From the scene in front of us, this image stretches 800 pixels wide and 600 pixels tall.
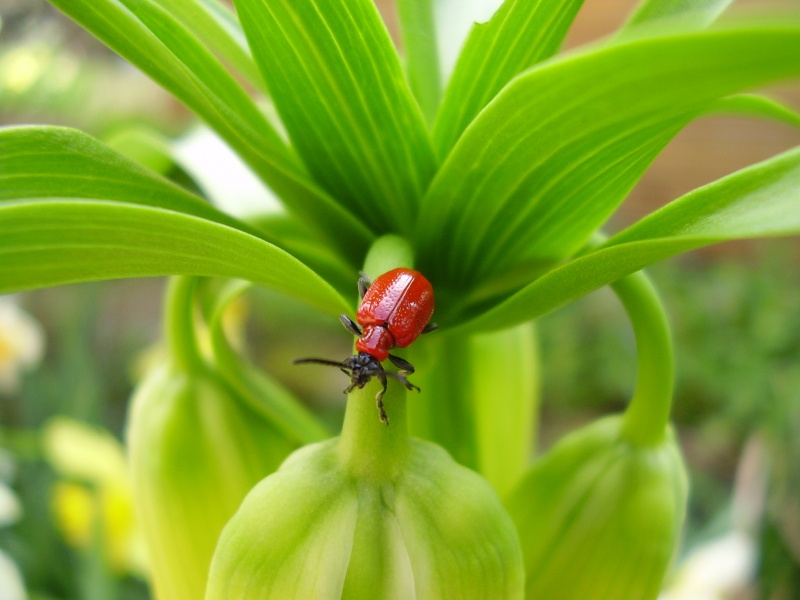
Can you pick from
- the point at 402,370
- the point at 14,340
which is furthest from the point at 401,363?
the point at 14,340

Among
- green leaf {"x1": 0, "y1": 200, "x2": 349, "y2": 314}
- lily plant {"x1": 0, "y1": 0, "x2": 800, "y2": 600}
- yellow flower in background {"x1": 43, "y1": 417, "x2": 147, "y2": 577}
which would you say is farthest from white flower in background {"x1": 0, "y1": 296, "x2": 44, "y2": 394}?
green leaf {"x1": 0, "y1": 200, "x2": 349, "y2": 314}

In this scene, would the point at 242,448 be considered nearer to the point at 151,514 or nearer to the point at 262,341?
the point at 151,514

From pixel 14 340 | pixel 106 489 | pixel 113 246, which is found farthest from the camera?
pixel 14 340

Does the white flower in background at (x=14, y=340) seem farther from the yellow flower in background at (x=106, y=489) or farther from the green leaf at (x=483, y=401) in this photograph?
the green leaf at (x=483, y=401)

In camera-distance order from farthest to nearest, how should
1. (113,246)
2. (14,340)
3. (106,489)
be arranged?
(14,340) < (106,489) < (113,246)

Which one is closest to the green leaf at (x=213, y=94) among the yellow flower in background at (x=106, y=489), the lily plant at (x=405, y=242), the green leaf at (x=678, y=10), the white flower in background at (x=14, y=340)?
the lily plant at (x=405, y=242)

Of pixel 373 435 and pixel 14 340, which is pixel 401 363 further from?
pixel 14 340

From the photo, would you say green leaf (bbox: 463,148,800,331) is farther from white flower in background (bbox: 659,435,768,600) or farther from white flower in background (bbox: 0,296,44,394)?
white flower in background (bbox: 0,296,44,394)

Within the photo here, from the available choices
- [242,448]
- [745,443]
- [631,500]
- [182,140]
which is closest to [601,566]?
[631,500]
